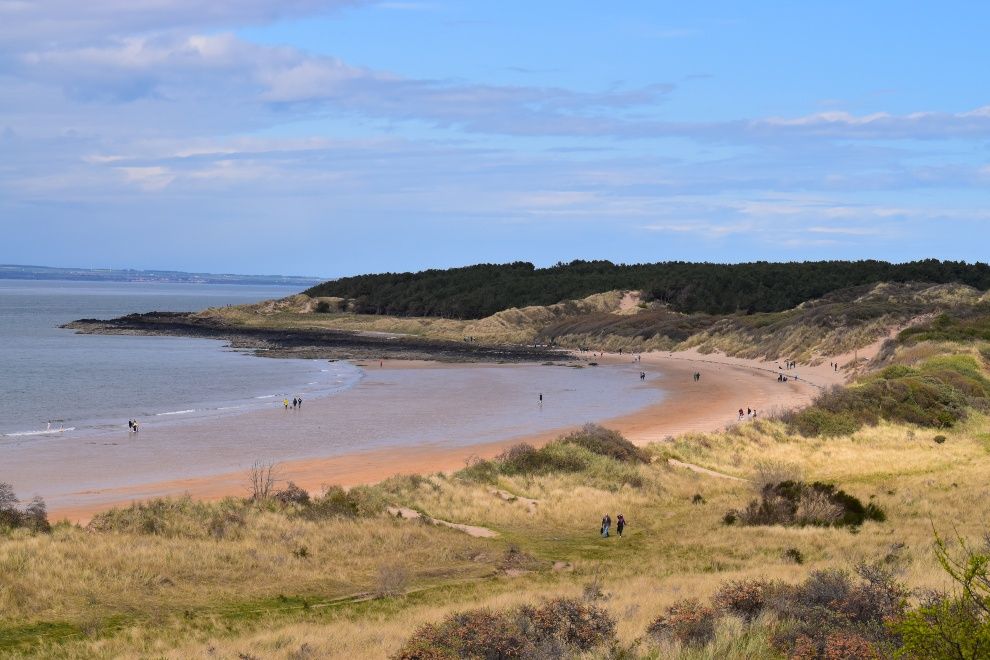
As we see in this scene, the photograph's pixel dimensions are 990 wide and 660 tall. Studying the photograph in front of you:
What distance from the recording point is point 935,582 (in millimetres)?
15992

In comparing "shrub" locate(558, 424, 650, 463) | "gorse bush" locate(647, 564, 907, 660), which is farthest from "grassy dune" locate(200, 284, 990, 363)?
"gorse bush" locate(647, 564, 907, 660)

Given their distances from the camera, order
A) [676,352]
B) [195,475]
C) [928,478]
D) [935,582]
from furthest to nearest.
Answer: [676,352]
[195,475]
[928,478]
[935,582]

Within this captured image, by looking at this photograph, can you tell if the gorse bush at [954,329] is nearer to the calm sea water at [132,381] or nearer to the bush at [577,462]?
the calm sea water at [132,381]

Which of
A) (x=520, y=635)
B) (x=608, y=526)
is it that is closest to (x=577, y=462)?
(x=608, y=526)

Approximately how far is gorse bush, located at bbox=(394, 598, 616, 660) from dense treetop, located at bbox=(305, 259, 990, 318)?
129m

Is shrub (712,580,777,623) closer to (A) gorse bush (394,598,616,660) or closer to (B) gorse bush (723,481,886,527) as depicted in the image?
(A) gorse bush (394,598,616,660)

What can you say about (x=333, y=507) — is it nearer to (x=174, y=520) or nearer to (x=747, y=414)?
(x=174, y=520)

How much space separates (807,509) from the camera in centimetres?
2545

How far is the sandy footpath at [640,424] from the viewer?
32.1 meters

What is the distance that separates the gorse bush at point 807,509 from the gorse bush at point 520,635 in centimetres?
1294

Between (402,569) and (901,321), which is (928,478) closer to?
(402,569)

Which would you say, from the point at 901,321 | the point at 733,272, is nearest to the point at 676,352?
the point at 901,321

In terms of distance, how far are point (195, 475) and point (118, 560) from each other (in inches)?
640

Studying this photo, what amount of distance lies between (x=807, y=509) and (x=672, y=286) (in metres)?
126
